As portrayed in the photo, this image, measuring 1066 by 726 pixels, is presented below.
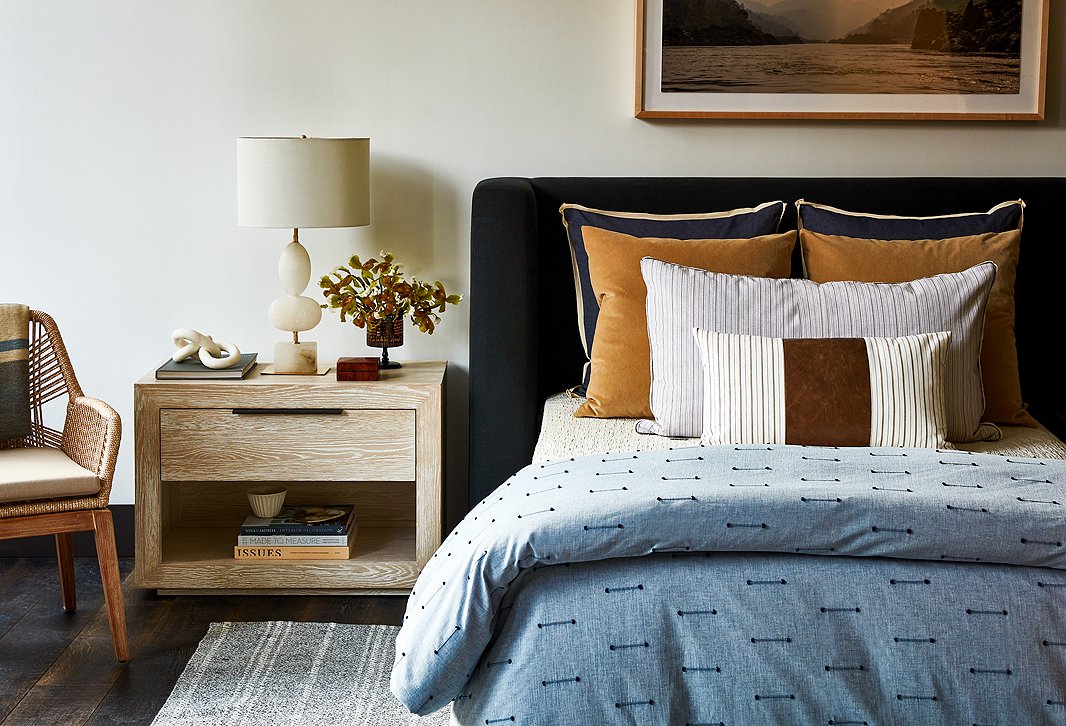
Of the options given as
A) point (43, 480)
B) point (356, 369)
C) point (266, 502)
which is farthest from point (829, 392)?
point (43, 480)

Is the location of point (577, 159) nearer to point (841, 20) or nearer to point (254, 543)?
point (841, 20)

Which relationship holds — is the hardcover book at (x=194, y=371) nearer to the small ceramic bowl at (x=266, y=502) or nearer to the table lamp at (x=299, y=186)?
the table lamp at (x=299, y=186)

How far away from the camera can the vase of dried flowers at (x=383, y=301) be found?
317 cm

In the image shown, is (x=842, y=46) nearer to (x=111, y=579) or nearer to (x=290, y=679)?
(x=290, y=679)

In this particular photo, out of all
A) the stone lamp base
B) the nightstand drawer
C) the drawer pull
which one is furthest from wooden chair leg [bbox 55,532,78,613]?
the stone lamp base

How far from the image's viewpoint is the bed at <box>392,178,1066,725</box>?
159 centimetres

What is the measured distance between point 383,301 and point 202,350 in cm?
51

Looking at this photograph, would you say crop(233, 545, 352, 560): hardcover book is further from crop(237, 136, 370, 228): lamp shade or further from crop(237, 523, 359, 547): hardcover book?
crop(237, 136, 370, 228): lamp shade

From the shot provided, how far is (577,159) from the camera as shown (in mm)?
3357

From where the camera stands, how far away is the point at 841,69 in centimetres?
329

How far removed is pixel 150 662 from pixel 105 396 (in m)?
1.06

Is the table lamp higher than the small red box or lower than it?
higher

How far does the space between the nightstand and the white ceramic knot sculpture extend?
0.09 meters

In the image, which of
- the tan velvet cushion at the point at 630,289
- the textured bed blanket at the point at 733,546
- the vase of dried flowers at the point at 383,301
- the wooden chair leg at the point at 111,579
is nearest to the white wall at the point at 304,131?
the vase of dried flowers at the point at 383,301
